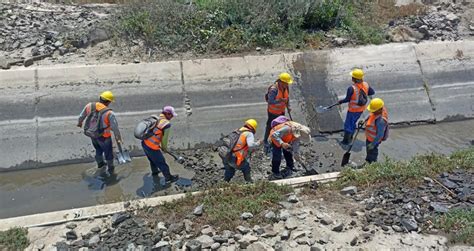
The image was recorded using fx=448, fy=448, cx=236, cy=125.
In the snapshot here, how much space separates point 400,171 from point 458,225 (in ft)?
4.64

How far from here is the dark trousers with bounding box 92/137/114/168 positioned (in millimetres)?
8602

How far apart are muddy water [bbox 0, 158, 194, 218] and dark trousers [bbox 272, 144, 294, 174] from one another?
1.71 meters

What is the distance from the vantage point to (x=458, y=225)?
21.7 feet

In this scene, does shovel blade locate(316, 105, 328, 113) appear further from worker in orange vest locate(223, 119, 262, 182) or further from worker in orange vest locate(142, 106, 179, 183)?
worker in orange vest locate(142, 106, 179, 183)

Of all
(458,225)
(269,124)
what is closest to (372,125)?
(269,124)

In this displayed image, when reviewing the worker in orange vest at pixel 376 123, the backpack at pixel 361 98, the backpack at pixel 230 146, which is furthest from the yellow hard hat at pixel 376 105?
the backpack at pixel 230 146

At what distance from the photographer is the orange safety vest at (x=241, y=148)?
7.66 m

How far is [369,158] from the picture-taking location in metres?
8.77

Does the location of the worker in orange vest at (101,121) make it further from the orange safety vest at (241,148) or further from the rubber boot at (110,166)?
the orange safety vest at (241,148)

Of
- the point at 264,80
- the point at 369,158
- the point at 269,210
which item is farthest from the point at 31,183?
the point at 369,158

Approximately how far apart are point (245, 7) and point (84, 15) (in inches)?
173

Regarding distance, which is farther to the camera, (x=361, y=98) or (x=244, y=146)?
(x=361, y=98)

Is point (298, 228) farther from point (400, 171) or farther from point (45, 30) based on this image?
point (45, 30)

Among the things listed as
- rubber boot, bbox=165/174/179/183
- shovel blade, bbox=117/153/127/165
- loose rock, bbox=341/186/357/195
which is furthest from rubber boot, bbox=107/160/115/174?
loose rock, bbox=341/186/357/195
